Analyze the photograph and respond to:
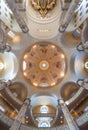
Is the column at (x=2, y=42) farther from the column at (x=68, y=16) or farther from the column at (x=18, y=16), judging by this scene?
the column at (x=68, y=16)

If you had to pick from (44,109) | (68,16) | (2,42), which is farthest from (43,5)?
(44,109)

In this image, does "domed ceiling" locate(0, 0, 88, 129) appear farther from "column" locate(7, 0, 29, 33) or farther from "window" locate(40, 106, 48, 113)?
"column" locate(7, 0, 29, 33)

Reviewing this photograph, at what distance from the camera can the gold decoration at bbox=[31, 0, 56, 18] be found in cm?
3384

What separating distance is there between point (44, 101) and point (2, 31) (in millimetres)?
9708

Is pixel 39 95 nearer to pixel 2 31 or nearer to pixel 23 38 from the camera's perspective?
pixel 23 38

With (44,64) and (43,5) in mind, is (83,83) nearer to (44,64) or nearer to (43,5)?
(44,64)

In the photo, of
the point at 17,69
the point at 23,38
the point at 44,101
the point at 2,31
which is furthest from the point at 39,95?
the point at 2,31

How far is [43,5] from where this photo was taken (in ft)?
112

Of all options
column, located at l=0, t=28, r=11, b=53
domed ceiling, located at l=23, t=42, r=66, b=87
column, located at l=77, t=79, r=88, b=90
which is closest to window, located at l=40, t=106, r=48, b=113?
domed ceiling, located at l=23, t=42, r=66, b=87

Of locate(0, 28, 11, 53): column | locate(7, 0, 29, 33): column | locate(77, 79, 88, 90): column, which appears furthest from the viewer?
locate(77, 79, 88, 90): column

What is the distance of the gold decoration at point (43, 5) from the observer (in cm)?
3384

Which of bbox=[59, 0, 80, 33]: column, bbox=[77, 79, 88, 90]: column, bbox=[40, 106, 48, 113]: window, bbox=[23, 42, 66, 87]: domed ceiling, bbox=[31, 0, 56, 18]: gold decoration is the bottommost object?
bbox=[77, 79, 88, 90]: column

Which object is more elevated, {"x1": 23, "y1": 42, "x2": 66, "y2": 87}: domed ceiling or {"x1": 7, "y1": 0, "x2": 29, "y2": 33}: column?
{"x1": 23, "y1": 42, "x2": 66, "y2": 87}: domed ceiling

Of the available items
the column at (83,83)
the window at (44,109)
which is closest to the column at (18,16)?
the column at (83,83)
